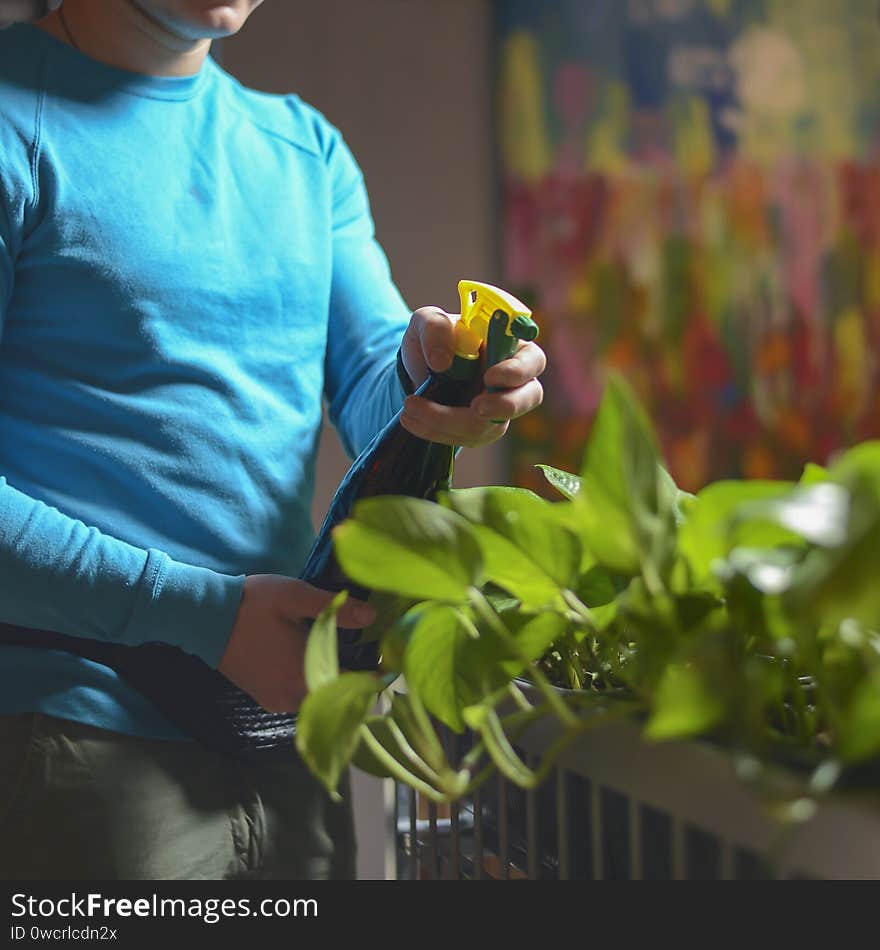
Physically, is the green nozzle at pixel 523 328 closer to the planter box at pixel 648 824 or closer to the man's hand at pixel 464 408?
the man's hand at pixel 464 408

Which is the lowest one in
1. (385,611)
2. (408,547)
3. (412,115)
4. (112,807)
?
(112,807)

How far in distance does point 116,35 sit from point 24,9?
0.09m

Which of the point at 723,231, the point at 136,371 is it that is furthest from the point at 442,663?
the point at 723,231

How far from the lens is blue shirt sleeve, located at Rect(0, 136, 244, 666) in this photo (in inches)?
21.5

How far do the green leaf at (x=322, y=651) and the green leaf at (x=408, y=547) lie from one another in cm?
2

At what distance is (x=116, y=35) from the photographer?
70cm

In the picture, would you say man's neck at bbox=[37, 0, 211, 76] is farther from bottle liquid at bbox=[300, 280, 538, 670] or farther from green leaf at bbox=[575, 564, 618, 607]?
green leaf at bbox=[575, 564, 618, 607]

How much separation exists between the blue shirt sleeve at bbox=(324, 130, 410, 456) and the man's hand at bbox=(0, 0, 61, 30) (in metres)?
0.23

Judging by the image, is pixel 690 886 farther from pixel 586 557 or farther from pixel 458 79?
pixel 458 79

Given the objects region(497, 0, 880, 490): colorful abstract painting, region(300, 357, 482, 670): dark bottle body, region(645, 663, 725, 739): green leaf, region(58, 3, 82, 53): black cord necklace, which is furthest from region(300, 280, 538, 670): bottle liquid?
region(497, 0, 880, 490): colorful abstract painting

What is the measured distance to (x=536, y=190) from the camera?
189cm

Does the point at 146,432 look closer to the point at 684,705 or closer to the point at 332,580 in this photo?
the point at 332,580

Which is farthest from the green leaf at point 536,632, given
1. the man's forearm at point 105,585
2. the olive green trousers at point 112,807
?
the olive green trousers at point 112,807

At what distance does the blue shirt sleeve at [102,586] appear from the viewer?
1.79 feet
